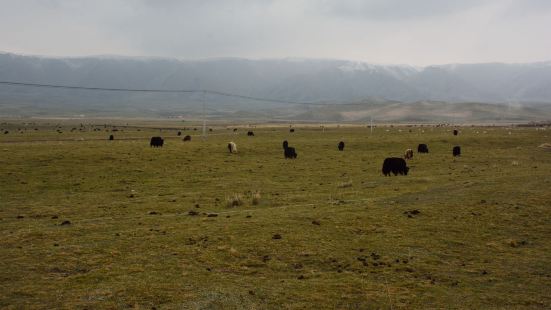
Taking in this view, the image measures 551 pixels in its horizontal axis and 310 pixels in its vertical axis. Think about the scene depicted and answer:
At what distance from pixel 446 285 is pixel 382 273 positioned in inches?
68.0

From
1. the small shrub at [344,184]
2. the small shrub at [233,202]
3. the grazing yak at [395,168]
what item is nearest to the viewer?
the small shrub at [233,202]

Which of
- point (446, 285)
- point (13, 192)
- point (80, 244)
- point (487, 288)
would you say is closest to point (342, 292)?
point (446, 285)

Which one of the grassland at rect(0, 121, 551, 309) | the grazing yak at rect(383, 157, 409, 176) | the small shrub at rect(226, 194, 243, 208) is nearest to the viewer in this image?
the grassland at rect(0, 121, 551, 309)

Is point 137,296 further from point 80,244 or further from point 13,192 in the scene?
point 13,192

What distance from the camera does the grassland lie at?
11773mm

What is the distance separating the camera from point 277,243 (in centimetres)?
1584

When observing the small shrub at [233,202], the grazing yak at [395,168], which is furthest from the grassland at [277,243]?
the grazing yak at [395,168]


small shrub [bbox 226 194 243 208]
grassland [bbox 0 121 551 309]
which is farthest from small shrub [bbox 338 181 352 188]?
small shrub [bbox 226 194 243 208]

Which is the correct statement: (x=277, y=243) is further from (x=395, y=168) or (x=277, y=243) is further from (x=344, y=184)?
(x=395, y=168)

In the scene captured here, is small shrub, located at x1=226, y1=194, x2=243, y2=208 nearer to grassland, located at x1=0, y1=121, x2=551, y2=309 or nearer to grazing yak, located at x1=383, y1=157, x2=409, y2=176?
grassland, located at x1=0, y1=121, x2=551, y2=309

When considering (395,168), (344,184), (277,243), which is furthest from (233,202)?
(395,168)

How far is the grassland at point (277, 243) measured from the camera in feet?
38.6

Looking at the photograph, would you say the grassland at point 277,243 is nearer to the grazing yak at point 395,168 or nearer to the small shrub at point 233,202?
the small shrub at point 233,202

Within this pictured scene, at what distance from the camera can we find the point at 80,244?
16.1 meters
